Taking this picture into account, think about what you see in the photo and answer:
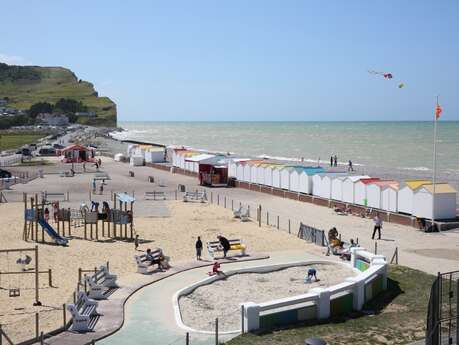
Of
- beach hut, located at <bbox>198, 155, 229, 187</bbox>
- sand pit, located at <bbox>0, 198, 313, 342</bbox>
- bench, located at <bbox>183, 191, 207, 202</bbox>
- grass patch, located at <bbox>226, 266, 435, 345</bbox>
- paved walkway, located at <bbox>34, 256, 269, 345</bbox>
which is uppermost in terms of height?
beach hut, located at <bbox>198, 155, 229, 187</bbox>

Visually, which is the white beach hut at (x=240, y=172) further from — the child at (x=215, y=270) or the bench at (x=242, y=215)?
the child at (x=215, y=270)

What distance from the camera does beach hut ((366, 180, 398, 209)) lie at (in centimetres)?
3142

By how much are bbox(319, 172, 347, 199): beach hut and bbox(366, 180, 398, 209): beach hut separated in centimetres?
368

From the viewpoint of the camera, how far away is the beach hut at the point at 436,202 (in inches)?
1115

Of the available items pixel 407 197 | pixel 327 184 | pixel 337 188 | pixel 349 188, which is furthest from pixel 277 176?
pixel 407 197

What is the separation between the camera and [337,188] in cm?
3528

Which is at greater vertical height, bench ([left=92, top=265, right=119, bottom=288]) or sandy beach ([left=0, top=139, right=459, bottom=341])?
bench ([left=92, top=265, right=119, bottom=288])

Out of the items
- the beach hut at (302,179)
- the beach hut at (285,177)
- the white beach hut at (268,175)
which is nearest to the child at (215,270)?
the beach hut at (302,179)

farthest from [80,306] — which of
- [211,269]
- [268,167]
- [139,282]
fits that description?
[268,167]

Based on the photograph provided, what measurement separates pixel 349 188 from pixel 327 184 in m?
2.40

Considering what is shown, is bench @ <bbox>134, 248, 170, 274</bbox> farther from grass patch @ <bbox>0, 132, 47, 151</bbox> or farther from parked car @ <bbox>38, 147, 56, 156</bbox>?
grass patch @ <bbox>0, 132, 47, 151</bbox>

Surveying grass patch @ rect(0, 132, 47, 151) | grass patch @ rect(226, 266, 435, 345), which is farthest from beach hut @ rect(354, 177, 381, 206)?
grass patch @ rect(0, 132, 47, 151)

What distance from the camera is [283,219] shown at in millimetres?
31203

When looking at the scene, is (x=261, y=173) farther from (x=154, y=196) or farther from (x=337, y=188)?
(x=337, y=188)
